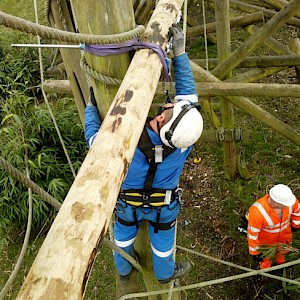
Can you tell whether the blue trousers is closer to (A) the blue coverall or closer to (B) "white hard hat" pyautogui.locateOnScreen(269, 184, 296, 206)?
(A) the blue coverall

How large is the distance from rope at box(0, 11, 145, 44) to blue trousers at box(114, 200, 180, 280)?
1.15m

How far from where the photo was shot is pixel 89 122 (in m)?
2.09

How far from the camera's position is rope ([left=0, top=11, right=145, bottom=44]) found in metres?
1.08

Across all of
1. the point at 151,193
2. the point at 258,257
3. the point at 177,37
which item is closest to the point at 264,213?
the point at 258,257

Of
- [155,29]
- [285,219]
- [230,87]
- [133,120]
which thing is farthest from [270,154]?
[133,120]

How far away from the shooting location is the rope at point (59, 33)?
1.08 metres

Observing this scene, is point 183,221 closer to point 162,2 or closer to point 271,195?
point 271,195

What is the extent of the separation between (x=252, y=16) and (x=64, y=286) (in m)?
4.48

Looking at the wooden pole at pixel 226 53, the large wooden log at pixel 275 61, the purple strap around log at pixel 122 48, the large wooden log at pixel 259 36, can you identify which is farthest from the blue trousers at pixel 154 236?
the large wooden log at pixel 275 61

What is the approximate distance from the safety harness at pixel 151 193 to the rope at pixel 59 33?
0.58 meters

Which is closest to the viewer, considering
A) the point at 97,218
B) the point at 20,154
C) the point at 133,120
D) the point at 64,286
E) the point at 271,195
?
the point at 64,286

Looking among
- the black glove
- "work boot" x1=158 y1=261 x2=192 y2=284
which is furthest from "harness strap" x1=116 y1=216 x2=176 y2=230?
the black glove

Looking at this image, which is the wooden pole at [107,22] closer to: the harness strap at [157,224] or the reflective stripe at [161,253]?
the harness strap at [157,224]

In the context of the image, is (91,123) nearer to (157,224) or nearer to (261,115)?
(157,224)
